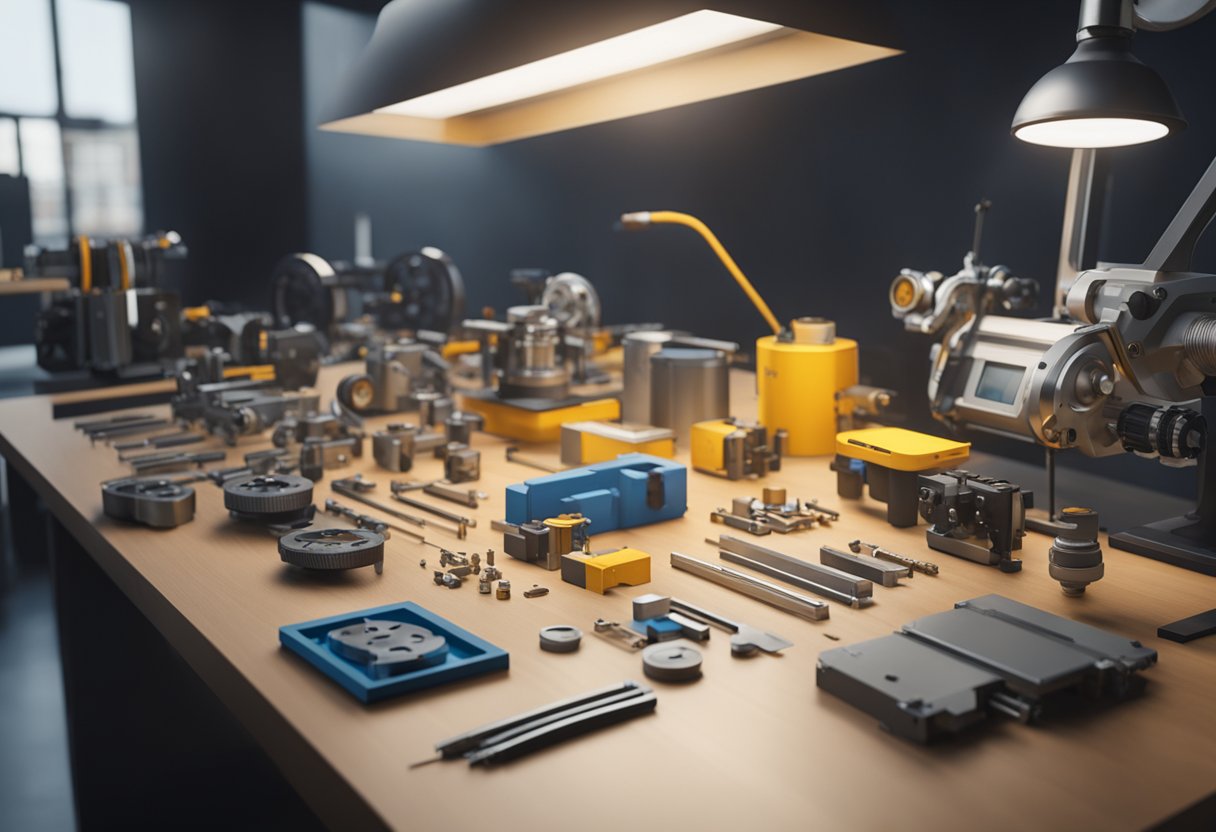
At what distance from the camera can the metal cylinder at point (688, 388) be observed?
205cm

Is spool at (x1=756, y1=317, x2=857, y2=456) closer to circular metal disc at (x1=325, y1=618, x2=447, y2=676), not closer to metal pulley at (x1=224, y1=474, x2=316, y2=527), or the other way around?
metal pulley at (x1=224, y1=474, x2=316, y2=527)

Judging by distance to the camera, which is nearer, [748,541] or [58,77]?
[748,541]

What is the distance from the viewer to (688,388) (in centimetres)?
206

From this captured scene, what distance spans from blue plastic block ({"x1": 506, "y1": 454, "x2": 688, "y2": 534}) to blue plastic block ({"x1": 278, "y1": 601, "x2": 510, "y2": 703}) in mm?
323

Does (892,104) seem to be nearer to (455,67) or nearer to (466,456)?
(455,67)

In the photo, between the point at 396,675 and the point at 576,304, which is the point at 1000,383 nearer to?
the point at 396,675

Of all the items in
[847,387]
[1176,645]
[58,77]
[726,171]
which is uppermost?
[58,77]

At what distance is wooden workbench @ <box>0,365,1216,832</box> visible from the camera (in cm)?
79

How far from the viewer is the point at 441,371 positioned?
7.83ft

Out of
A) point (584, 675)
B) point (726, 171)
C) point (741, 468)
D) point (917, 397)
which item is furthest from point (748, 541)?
point (726, 171)

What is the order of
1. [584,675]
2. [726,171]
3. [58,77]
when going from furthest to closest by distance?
[58,77], [726,171], [584,675]

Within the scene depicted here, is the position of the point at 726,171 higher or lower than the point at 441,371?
higher

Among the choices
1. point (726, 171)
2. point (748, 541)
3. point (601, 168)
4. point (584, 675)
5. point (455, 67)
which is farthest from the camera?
point (601, 168)

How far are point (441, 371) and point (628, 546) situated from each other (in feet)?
3.50
